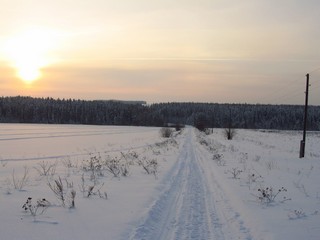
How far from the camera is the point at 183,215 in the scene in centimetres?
793

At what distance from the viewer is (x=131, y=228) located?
681cm

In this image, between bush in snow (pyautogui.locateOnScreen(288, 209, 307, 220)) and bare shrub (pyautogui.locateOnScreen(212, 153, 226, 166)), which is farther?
bare shrub (pyautogui.locateOnScreen(212, 153, 226, 166))

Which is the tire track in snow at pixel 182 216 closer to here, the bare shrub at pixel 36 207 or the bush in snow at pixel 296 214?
the bush in snow at pixel 296 214

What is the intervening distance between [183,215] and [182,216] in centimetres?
9

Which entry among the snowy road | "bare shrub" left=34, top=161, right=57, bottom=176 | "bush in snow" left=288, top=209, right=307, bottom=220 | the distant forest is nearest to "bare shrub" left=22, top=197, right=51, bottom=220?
the snowy road

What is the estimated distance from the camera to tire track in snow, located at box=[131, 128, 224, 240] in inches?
256

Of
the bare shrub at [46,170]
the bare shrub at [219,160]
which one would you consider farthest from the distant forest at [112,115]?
the bare shrub at [46,170]

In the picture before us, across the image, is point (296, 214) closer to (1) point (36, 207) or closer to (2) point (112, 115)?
(1) point (36, 207)

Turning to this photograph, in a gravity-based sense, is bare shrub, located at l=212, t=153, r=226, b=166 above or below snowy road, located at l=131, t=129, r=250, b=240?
below

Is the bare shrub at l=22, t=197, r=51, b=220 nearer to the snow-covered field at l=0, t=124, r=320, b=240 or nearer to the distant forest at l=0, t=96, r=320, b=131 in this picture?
the snow-covered field at l=0, t=124, r=320, b=240

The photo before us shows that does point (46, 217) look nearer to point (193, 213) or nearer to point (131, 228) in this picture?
point (131, 228)

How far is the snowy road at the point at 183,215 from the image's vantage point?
257 inches

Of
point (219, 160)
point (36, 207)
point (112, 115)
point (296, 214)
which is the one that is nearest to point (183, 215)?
point (296, 214)

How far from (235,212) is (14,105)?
458 feet
